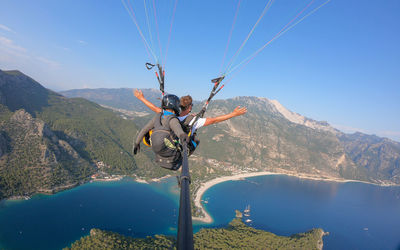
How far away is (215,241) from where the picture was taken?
111 ft

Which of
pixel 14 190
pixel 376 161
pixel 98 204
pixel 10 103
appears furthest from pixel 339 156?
pixel 10 103

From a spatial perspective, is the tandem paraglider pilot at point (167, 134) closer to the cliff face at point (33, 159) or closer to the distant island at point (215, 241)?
the distant island at point (215, 241)

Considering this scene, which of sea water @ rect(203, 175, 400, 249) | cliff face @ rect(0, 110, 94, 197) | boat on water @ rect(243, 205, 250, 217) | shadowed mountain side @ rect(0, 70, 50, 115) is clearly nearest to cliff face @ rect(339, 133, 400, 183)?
sea water @ rect(203, 175, 400, 249)

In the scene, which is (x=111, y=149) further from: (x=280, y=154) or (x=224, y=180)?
(x=280, y=154)

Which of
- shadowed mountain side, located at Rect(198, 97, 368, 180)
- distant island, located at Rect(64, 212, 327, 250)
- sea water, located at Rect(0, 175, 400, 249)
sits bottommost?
sea water, located at Rect(0, 175, 400, 249)

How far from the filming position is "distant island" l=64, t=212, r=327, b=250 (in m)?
28.9

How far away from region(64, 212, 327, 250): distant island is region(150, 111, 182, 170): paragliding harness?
98.2 feet

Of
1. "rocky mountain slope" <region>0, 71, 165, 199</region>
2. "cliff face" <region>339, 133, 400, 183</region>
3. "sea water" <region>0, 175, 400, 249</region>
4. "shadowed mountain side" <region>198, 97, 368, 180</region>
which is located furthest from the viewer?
"cliff face" <region>339, 133, 400, 183</region>

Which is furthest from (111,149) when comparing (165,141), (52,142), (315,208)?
(315,208)

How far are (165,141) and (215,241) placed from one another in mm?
37097

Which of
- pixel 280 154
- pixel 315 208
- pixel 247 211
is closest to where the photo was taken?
pixel 247 211

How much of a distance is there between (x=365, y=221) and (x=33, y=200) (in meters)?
106

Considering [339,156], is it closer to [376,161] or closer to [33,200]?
[376,161]

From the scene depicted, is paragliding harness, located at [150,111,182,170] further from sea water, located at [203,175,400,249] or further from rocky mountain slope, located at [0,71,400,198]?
rocky mountain slope, located at [0,71,400,198]
